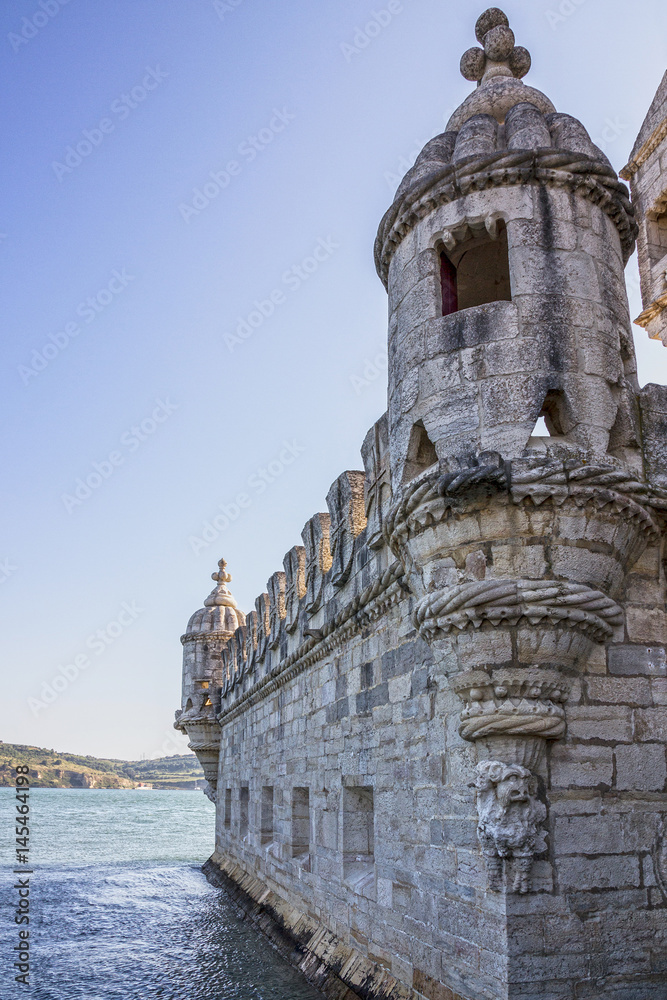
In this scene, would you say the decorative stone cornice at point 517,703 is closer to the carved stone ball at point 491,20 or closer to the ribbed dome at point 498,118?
the ribbed dome at point 498,118

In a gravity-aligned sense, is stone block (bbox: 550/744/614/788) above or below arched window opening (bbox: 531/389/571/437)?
below

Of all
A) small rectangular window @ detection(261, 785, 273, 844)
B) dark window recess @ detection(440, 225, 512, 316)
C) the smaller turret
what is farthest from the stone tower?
the smaller turret

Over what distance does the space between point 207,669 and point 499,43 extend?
14.8 m

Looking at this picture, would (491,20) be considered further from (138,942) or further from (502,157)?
(138,942)

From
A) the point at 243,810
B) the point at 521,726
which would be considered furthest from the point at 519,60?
the point at 243,810

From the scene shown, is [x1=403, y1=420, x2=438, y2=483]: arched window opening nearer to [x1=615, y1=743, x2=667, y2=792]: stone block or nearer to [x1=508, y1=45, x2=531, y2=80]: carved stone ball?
[x1=615, y1=743, x2=667, y2=792]: stone block

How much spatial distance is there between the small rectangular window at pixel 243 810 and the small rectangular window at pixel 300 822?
409cm

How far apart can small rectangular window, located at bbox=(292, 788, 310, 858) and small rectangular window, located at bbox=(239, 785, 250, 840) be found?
409 cm

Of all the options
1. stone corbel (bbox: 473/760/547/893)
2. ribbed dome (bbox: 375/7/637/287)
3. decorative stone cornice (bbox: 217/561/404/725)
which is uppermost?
ribbed dome (bbox: 375/7/637/287)

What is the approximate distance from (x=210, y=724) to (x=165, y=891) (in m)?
3.46

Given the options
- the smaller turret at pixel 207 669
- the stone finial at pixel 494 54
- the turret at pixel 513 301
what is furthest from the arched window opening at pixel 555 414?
the smaller turret at pixel 207 669

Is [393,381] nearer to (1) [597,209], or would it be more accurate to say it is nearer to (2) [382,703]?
(1) [597,209]

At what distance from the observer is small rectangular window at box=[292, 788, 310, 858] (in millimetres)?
8953

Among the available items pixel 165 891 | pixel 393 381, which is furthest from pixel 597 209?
pixel 165 891
